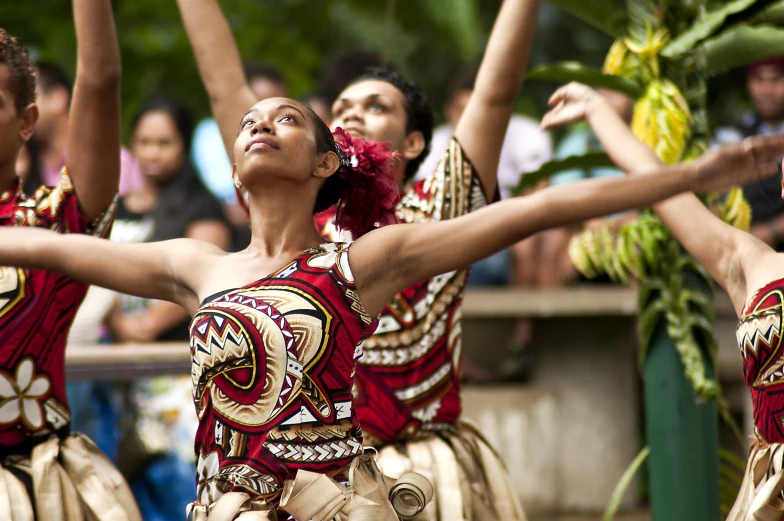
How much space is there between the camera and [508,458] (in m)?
6.15

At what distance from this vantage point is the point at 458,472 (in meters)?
3.39

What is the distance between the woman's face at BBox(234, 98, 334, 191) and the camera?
9.11ft

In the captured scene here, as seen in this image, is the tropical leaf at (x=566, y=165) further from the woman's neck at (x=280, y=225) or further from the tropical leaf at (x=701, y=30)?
the woman's neck at (x=280, y=225)

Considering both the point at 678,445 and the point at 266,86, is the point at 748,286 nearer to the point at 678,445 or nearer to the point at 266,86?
the point at 678,445

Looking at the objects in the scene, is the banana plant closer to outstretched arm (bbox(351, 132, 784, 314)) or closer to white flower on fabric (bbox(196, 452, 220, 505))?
outstretched arm (bbox(351, 132, 784, 314))

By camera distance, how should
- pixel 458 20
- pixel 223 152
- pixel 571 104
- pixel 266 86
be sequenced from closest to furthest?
pixel 571 104 → pixel 266 86 → pixel 223 152 → pixel 458 20

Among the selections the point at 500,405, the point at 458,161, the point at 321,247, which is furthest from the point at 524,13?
the point at 500,405

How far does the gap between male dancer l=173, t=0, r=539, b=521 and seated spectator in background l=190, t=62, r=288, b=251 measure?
11.0 feet

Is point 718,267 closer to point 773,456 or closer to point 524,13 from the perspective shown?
point 773,456

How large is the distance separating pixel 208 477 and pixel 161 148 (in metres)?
4.00

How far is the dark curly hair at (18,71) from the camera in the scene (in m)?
3.21

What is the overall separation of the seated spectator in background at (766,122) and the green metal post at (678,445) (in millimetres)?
1913

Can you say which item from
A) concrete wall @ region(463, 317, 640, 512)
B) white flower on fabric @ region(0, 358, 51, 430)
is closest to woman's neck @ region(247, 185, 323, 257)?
white flower on fabric @ region(0, 358, 51, 430)

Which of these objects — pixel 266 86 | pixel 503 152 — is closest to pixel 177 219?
pixel 266 86
